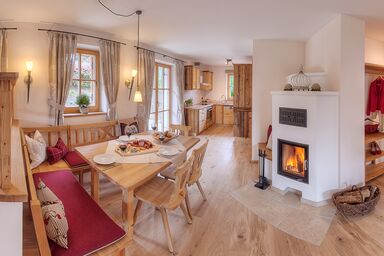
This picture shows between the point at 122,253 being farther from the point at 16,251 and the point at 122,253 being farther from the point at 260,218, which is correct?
the point at 260,218

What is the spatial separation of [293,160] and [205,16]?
2.25m

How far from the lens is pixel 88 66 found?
13.6 ft

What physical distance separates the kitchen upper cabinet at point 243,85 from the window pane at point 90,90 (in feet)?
12.6

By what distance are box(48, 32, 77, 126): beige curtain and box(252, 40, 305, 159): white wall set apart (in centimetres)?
320

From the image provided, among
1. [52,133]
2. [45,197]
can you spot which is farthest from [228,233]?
[52,133]

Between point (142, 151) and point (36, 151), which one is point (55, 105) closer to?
point (36, 151)

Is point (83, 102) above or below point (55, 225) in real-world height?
above

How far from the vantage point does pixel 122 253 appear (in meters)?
Answer: 1.62

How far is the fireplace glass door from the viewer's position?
2.96m

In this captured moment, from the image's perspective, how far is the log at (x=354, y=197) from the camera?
2.65m

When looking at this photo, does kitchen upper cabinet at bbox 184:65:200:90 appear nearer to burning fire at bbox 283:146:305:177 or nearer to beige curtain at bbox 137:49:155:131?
beige curtain at bbox 137:49:155:131

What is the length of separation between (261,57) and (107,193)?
3.56 metres

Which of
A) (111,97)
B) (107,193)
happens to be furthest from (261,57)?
(107,193)

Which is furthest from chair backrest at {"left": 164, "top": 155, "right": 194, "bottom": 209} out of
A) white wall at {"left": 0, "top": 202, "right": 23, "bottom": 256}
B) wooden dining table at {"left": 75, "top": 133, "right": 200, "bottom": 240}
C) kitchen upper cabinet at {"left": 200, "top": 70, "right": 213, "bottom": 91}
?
kitchen upper cabinet at {"left": 200, "top": 70, "right": 213, "bottom": 91}
